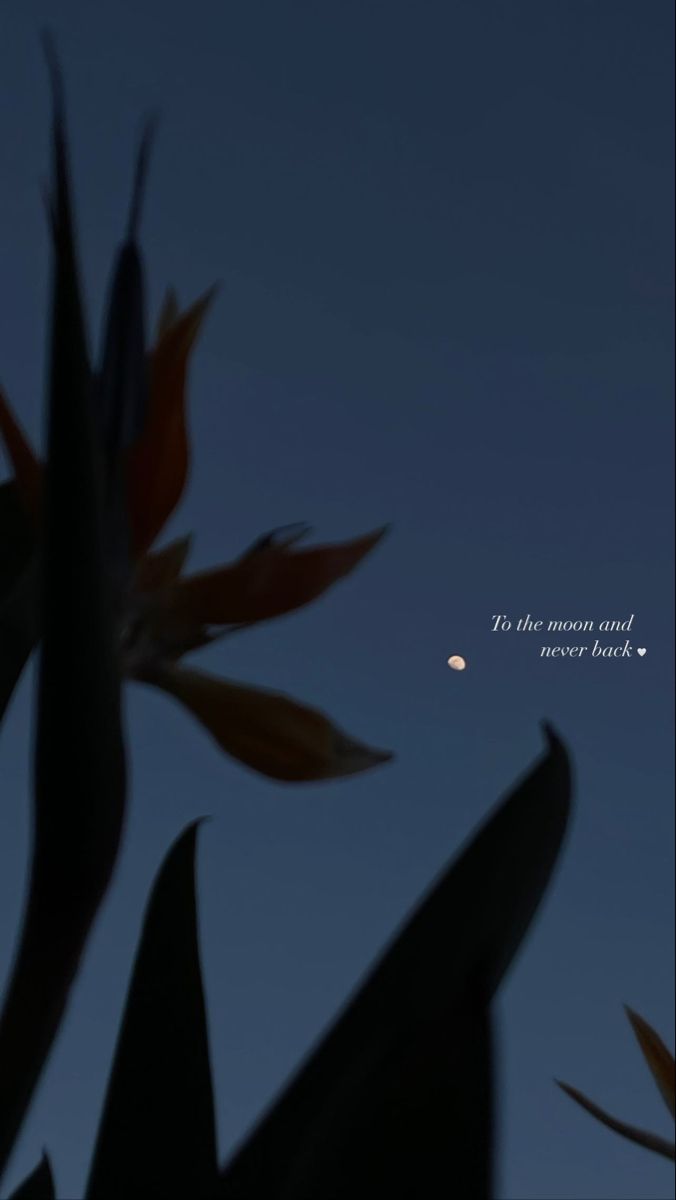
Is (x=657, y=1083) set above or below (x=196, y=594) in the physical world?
below

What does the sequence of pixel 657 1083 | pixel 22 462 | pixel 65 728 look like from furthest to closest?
1. pixel 657 1083
2. pixel 22 462
3. pixel 65 728

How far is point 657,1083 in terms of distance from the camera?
0.58m

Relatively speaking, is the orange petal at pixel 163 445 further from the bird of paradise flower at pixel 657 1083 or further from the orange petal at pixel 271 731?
the bird of paradise flower at pixel 657 1083

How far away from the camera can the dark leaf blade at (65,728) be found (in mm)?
261

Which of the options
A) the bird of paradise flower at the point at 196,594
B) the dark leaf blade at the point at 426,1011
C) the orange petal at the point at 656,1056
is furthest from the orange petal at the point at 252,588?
the orange petal at the point at 656,1056

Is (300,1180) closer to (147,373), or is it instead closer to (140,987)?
(140,987)

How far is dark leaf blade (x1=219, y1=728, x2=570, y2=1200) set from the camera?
279mm

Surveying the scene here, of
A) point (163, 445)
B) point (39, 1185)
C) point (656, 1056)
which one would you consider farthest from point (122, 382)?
point (656, 1056)

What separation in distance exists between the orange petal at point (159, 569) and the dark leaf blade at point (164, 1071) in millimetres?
80

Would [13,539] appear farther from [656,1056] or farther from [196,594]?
[656,1056]

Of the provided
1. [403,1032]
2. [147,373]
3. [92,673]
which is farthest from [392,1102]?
[147,373]

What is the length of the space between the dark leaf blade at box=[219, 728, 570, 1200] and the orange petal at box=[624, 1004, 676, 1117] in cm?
30

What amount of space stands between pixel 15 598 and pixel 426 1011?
0.51 feet

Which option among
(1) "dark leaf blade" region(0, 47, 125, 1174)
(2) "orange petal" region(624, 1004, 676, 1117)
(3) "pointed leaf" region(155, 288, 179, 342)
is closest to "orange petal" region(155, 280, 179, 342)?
(3) "pointed leaf" region(155, 288, 179, 342)
